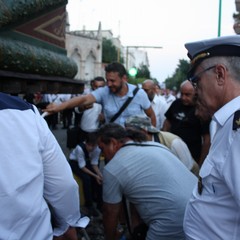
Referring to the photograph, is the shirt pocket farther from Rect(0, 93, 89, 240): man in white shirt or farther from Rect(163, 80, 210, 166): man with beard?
Rect(163, 80, 210, 166): man with beard

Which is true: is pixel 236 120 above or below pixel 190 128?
above

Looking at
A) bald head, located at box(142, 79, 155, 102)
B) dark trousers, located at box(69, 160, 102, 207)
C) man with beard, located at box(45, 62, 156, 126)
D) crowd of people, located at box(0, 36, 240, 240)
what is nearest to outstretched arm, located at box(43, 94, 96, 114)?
man with beard, located at box(45, 62, 156, 126)

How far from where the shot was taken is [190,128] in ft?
14.8

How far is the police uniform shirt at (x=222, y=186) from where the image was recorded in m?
1.37

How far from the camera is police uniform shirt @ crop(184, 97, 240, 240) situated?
4.48ft

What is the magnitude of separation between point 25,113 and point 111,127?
1566mm

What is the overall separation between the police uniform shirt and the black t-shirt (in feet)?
9.15

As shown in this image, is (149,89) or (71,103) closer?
(71,103)

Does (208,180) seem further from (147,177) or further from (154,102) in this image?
(154,102)

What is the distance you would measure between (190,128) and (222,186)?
308 centimetres

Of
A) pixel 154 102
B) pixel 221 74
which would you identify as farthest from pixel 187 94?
pixel 221 74

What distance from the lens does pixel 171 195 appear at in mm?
2488

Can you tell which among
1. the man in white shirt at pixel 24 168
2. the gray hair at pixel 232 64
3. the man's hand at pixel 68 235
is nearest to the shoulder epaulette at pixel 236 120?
the gray hair at pixel 232 64

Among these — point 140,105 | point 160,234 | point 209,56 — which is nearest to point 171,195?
point 160,234
